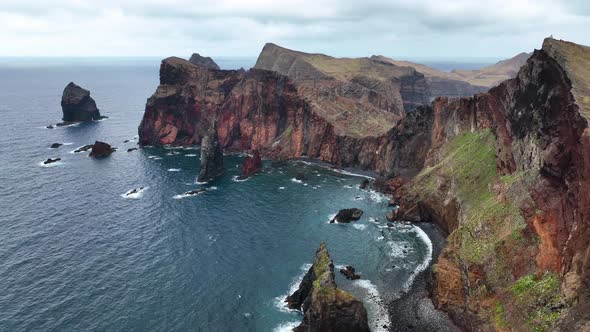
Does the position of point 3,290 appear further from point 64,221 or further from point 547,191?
point 547,191

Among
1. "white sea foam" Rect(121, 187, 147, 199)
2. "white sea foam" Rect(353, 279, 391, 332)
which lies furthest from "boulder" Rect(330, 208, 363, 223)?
"white sea foam" Rect(121, 187, 147, 199)

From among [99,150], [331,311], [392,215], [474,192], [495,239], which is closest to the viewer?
[331,311]

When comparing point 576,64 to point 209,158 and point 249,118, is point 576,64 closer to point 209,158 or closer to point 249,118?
point 209,158

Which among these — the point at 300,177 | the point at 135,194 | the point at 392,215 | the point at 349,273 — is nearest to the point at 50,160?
the point at 135,194

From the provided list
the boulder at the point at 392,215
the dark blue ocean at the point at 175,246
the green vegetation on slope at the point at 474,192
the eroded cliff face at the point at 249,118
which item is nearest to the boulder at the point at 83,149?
the dark blue ocean at the point at 175,246

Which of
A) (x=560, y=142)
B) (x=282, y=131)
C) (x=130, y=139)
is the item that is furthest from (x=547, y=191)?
(x=130, y=139)

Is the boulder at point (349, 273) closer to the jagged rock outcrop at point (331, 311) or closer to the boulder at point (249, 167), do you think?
the jagged rock outcrop at point (331, 311)

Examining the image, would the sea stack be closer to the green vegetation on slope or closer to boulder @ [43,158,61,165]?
boulder @ [43,158,61,165]
